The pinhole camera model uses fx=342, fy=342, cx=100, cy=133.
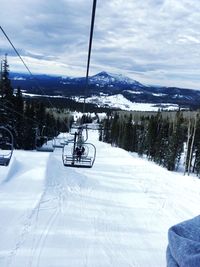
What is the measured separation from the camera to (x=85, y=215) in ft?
42.4

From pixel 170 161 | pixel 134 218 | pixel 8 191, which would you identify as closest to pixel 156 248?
pixel 134 218

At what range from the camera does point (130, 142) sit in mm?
93500

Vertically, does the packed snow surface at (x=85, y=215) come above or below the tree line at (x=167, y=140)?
above

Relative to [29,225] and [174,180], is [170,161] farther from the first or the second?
[29,225]

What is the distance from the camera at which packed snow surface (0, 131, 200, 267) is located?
9.08 m

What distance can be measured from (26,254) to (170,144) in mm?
55655

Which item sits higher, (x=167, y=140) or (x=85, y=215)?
(x=85, y=215)

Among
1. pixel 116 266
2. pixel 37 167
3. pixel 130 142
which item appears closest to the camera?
pixel 116 266

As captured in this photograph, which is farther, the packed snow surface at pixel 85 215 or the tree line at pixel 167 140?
the tree line at pixel 167 140

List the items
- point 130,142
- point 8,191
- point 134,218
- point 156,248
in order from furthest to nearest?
1. point 130,142
2. point 8,191
3. point 134,218
4. point 156,248

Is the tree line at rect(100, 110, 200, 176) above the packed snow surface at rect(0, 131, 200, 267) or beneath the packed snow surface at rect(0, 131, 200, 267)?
beneath

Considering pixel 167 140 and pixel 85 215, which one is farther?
pixel 167 140

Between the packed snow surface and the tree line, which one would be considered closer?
the packed snow surface

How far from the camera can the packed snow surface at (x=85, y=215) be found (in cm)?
908
